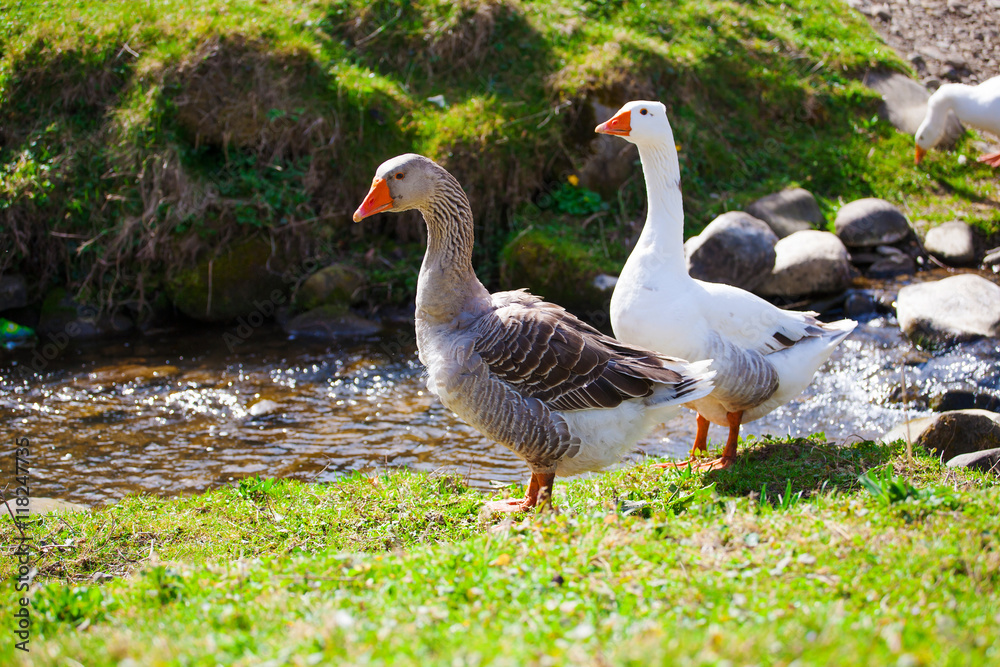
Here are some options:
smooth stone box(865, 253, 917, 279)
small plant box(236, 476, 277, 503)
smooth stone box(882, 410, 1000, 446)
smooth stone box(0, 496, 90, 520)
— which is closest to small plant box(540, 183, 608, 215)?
smooth stone box(865, 253, 917, 279)

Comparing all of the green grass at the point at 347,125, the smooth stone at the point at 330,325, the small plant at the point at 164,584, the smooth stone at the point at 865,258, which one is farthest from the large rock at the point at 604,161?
the small plant at the point at 164,584

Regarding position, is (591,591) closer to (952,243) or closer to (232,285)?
(232,285)

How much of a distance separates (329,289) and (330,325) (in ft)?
1.69

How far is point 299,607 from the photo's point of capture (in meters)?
2.89

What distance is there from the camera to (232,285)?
9484mm

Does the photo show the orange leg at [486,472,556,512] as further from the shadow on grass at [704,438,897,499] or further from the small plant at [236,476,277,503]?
the small plant at [236,476,277,503]

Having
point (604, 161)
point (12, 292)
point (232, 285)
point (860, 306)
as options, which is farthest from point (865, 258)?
point (12, 292)

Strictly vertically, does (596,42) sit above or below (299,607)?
above

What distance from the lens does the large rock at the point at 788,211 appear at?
10102 mm

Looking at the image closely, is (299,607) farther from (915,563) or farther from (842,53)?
(842,53)

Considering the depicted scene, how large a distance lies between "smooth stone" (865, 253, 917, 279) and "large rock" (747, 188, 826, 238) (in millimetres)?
976

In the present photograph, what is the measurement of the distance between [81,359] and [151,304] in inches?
48.1

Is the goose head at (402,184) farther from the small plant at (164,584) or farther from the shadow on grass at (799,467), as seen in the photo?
the shadow on grass at (799,467)

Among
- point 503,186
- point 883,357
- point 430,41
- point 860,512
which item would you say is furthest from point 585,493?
point 430,41
